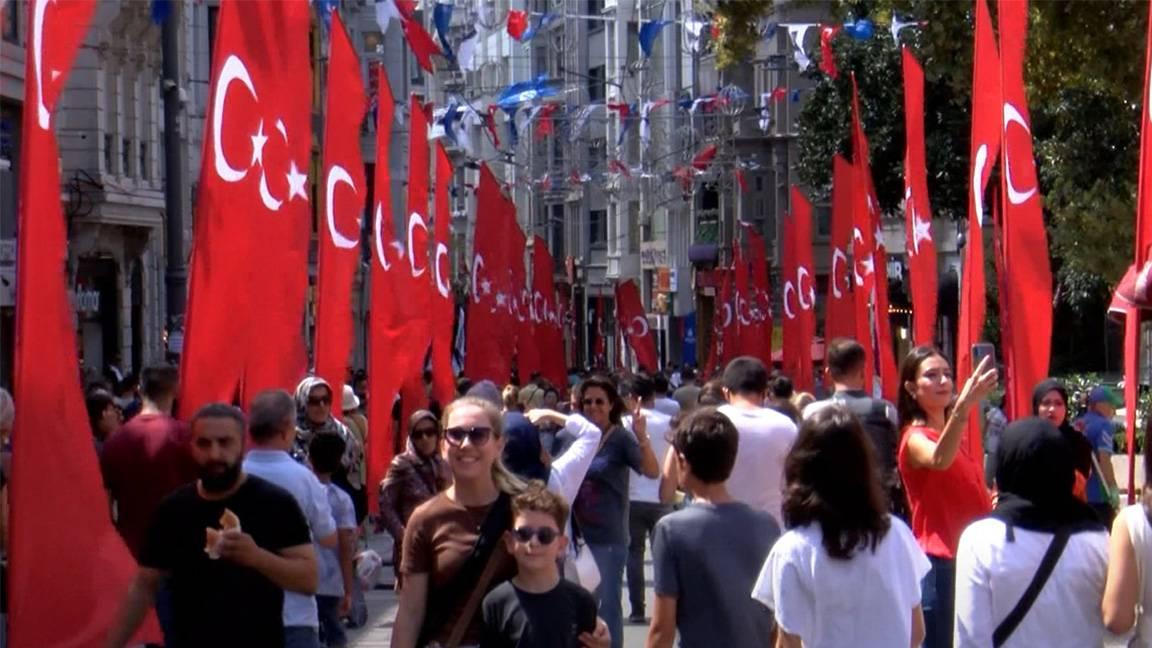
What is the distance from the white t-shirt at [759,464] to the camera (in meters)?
9.59

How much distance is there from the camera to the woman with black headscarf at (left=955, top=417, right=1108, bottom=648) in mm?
6770

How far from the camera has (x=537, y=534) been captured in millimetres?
6219

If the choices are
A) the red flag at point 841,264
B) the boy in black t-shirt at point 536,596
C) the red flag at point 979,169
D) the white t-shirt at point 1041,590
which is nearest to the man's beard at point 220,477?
the boy in black t-shirt at point 536,596

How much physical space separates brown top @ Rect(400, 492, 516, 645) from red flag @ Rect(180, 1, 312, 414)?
3727 millimetres

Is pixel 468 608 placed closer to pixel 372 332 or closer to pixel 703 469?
pixel 703 469

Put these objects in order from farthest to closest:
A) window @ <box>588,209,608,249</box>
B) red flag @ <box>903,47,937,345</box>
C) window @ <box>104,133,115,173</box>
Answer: window @ <box>588,209,608,249</box>, window @ <box>104,133,115,173</box>, red flag @ <box>903,47,937,345</box>

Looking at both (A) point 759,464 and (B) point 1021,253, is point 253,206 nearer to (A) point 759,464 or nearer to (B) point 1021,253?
(A) point 759,464

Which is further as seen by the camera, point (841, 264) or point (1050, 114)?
point (1050, 114)

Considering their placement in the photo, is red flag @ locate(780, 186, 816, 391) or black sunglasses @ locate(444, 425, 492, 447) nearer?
black sunglasses @ locate(444, 425, 492, 447)

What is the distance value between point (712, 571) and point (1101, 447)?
916cm

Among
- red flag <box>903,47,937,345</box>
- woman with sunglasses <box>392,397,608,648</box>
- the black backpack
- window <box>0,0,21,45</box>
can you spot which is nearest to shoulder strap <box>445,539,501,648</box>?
woman with sunglasses <box>392,397,608,648</box>

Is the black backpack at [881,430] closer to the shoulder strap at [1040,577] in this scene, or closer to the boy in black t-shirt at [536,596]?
the shoulder strap at [1040,577]

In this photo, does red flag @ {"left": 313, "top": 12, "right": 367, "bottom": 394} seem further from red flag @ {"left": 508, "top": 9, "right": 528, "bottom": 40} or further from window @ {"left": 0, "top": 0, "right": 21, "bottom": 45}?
red flag @ {"left": 508, "top": 9, "right": 528, "bottom": 40}

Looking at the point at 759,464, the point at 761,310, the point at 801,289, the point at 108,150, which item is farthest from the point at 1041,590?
the point at 761,310
